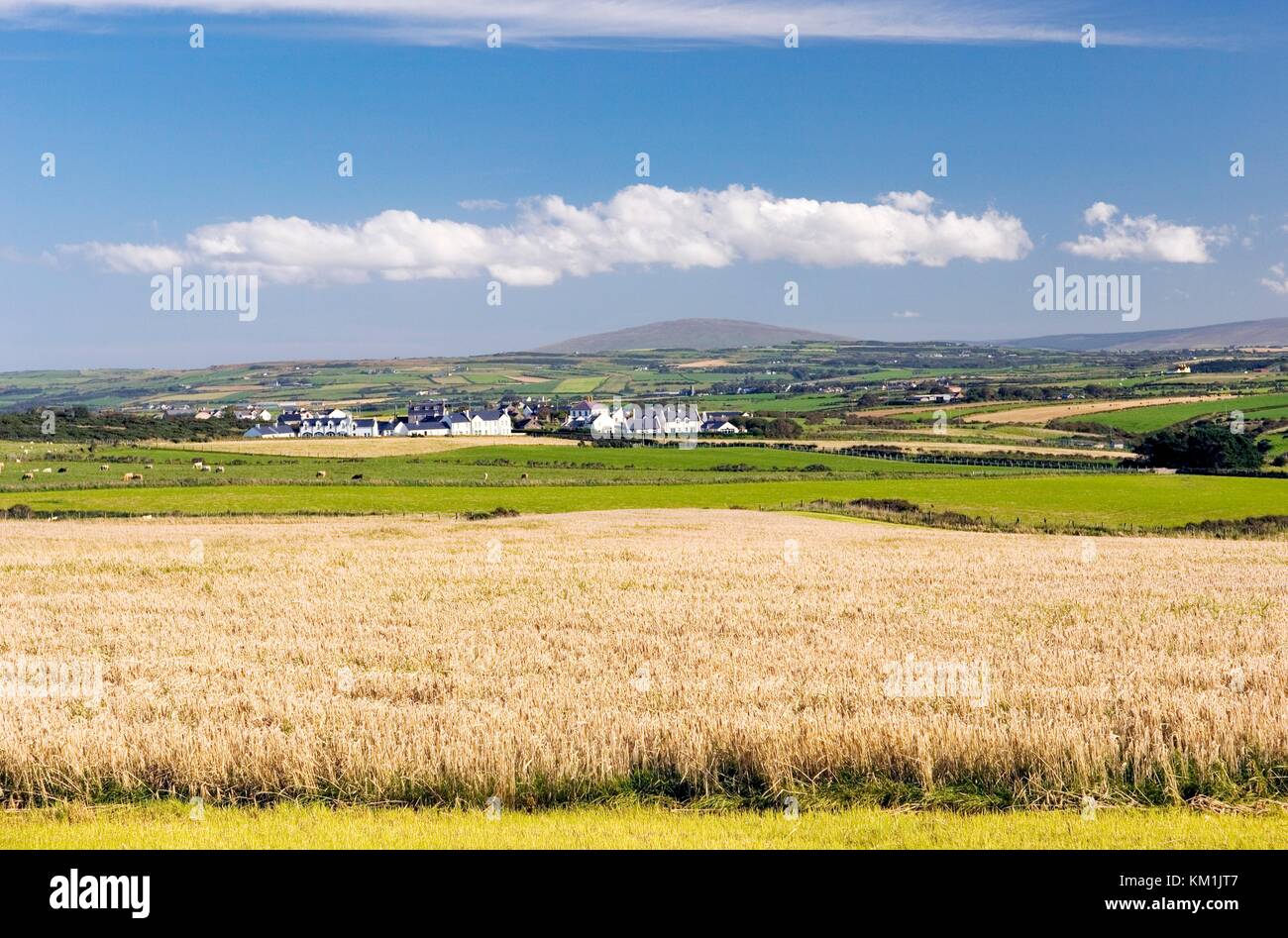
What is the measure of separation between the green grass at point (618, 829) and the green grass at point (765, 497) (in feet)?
177

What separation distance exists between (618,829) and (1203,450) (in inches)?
3742

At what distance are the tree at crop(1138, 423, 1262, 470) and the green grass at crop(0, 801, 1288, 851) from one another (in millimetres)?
89108

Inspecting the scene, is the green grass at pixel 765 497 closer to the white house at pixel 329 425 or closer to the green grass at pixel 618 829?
the green grass at pixel 618 829

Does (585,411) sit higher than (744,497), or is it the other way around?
(585,411)

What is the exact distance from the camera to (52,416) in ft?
458

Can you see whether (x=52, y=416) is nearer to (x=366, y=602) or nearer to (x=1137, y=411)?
(x=366, y=602)

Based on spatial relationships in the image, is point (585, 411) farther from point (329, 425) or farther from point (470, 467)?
point (470, 467)

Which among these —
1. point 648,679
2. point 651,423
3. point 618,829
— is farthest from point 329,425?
point 618,829

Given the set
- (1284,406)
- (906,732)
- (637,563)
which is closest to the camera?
(906,732)

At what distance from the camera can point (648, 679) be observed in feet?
50.0

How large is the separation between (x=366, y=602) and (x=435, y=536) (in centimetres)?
2149

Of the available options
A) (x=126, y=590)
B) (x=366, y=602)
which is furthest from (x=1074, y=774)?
(x=126, y=590)

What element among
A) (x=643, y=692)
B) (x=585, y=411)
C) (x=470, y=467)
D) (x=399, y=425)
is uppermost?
(x=585, y=411)

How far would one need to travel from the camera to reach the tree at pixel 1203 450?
293ft
